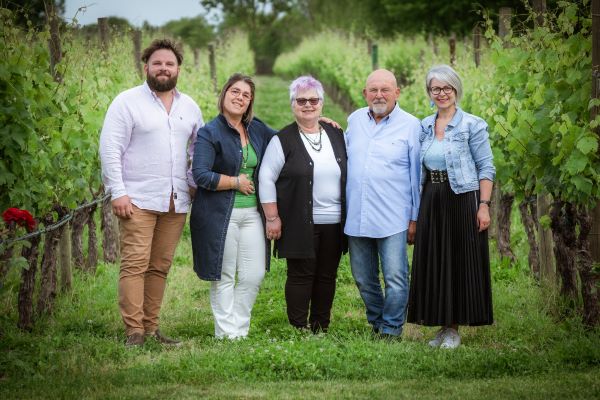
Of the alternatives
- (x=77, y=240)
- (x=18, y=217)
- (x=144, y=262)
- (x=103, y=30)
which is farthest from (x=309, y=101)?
(x=103, y=30)

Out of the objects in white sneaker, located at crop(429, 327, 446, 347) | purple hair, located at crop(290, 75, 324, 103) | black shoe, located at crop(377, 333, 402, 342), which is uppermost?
purple hair, located at crop(290, 75, 324, 103)

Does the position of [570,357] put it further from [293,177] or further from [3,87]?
[3,87]

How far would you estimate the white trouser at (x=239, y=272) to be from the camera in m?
5.88

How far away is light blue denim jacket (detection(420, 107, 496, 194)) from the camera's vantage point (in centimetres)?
566

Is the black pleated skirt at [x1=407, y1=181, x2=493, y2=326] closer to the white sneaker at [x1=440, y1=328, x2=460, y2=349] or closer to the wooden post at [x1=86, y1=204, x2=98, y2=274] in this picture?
the white sneaker at [x1=440, y1=328, x2=460, y2=349]

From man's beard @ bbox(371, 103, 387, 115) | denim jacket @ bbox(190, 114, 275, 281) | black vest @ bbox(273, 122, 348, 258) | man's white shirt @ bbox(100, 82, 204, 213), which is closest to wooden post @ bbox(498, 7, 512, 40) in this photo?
man's beard @ bbox(371, 103, 387, 115)

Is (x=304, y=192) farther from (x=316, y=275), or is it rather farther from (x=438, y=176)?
(x=438, y=176)

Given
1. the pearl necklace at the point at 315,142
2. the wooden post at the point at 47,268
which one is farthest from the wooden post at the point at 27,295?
the pearl necklace at the point at 315,142

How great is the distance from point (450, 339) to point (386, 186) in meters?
1.08

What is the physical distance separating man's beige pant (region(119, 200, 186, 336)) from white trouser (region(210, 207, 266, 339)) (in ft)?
1.34

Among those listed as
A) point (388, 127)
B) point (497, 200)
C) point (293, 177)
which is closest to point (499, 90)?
point (497, 200)

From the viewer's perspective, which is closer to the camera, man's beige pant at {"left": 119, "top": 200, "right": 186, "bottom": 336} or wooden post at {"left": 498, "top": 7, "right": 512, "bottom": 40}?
man's beige pant at {"left": 119, "top": 200, "right": 186, "bottom": 336}

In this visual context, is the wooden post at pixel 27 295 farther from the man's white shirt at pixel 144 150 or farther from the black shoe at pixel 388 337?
the black shoe at pixel 388 337

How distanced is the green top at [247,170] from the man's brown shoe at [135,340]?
1.06m
